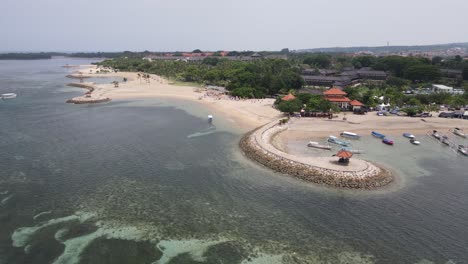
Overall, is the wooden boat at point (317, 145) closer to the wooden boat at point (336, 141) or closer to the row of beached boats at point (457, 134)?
the wooden boat at point (336, 141)

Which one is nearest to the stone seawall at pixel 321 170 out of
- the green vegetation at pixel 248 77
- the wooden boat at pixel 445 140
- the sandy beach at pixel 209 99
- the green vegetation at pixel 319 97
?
the sandy beach at pixel 209 99

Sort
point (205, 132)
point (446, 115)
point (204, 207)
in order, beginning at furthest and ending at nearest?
point (446, 115) < point (205, 132) < point (204, 207)

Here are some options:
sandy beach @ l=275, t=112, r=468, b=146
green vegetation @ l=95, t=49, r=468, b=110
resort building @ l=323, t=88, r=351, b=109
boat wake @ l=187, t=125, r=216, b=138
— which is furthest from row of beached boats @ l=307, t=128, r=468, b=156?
boat wake @ l=187, t=125, r=216, b=138

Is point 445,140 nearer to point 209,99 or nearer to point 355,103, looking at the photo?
point 355,103

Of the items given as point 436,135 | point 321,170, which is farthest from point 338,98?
point 321,170

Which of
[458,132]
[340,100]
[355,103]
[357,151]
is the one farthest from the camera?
[340,100]
